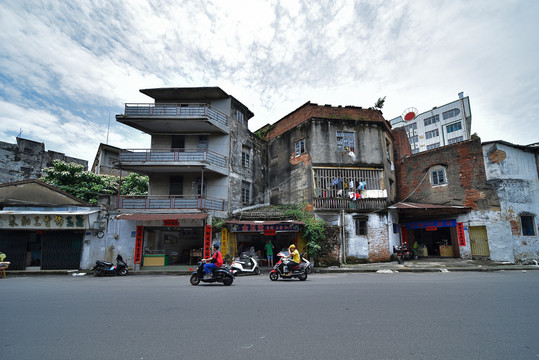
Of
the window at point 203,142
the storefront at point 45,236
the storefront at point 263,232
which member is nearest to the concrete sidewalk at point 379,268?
the storefront at point 45,236

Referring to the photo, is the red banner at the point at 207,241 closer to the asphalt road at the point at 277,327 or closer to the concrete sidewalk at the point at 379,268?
the concrete sidewalk at the point at 379,268

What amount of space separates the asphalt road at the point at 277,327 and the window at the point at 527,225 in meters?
14.1

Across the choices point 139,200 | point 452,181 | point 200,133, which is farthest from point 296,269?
point 452,181

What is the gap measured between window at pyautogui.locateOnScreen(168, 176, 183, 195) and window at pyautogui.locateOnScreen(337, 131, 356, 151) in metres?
11.4

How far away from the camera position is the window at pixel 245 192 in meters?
21.0

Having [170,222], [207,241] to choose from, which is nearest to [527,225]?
[207,241]

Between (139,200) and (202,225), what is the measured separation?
Result: 171 inches

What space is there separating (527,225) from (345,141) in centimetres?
1230

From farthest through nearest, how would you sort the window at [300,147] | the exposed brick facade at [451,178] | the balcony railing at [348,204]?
the window at [300,147] < the balcony railing at [348,204] < the exposed brick facade at [451,178]

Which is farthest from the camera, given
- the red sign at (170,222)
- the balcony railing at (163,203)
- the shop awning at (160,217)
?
the balcony railing at (163,203)

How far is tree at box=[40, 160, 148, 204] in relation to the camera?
23266 mm

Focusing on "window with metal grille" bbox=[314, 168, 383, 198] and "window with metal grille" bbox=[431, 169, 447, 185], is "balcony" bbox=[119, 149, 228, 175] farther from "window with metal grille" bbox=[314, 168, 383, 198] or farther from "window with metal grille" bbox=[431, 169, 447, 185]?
"window with metal grille" bbox=[431, 169, 447, 185]

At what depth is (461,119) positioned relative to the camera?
4041 centimetres

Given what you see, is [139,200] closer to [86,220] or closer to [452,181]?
[86,220]
